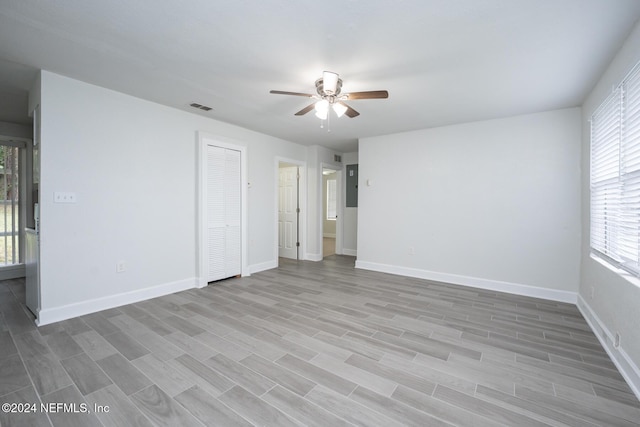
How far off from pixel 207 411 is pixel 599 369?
2.88 meters

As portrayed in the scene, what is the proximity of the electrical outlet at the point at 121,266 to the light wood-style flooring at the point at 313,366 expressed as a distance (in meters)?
0.46

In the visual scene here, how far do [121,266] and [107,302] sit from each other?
0.42 metres

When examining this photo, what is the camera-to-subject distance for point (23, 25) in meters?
2.04

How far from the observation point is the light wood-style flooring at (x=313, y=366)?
166 cm

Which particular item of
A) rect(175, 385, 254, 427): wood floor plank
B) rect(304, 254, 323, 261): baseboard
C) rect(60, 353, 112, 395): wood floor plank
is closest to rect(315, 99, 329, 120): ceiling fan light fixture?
rect(175, 385, 254, 427): wood floor plank

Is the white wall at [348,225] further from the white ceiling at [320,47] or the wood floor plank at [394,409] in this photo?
the wood floor plank at [394,409]

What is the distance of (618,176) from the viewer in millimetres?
2354

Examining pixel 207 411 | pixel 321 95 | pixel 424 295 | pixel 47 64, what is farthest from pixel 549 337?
pixel 47 64

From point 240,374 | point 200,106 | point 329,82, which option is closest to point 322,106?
point 329,82

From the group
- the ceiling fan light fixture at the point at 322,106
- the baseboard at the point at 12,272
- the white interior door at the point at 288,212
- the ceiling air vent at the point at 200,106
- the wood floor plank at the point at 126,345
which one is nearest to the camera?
the wood floor plank at the point at 126,345

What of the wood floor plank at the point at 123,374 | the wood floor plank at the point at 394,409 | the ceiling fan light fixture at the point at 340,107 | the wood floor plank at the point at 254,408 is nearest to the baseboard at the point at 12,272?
the wood floor plank at the point at 123,374

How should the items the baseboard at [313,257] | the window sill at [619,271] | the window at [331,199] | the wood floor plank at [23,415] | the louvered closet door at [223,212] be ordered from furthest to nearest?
the window at [331,199] → the baseboard at [313,257] → the louvered closet door at [223,212] → the window sill at [619,271] → the wood floor plank at [23,415]

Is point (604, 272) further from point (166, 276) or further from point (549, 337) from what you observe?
point (166, 276)

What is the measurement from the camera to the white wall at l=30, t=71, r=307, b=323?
285 cm
